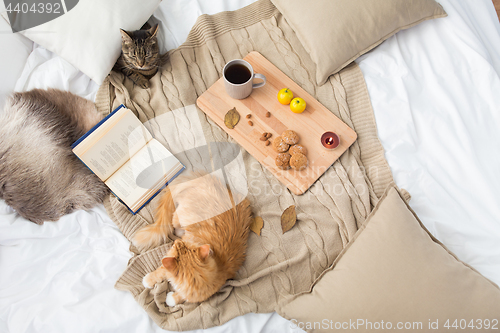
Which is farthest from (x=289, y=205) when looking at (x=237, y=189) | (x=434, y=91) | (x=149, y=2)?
(x=149, y=2)

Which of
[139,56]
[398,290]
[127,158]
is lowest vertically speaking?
[398,290]

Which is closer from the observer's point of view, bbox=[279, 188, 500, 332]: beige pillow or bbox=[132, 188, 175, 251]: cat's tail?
bbox=[279, 188, 500, 332]: beige pillow

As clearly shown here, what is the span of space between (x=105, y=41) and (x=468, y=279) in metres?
1.39

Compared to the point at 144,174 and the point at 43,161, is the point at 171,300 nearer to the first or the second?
the point at 144,174

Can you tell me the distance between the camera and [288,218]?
93 centimetres

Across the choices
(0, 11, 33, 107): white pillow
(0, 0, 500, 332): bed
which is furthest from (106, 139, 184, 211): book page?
(0, 11, 33, 107): white pillow

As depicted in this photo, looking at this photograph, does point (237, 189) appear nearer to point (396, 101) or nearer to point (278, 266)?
point (278, 266)

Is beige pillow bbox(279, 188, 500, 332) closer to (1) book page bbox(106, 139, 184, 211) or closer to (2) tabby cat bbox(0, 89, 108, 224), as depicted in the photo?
(1) book page bbox(106, 139, 184, 211)

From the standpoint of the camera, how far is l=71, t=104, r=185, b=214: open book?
0.96 metres

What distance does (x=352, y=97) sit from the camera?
1.04 m

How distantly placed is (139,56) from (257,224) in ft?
2.43

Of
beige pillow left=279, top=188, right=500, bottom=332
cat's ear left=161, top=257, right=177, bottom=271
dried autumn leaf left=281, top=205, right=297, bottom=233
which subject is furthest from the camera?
dried autumn leaf left=281, top=205, right=297, bottom=233

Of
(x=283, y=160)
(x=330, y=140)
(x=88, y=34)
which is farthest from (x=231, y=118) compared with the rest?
(x=88, y=34)

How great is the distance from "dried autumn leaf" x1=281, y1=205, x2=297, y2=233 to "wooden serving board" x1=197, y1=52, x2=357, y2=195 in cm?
7
